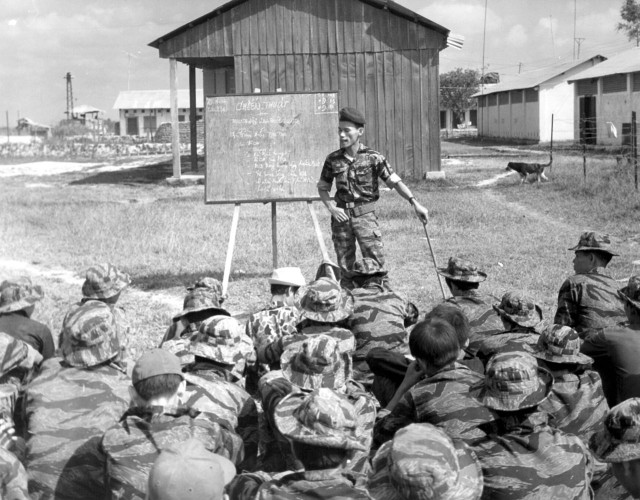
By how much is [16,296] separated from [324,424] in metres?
2.76

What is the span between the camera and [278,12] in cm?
1970

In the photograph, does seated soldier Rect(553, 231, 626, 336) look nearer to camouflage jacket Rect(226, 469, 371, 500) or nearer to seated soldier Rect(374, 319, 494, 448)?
seated soldier Rect(374, 319, 494, 448)

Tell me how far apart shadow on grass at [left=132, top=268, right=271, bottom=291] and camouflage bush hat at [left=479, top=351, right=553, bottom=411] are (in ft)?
20.2

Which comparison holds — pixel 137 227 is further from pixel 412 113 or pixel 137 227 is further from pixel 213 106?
pixel 412 113

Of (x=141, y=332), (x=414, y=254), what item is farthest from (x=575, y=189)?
(x=141, y=332)

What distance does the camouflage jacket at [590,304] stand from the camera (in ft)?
17.2

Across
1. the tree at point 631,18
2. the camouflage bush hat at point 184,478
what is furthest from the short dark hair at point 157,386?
the tree at point 631,18

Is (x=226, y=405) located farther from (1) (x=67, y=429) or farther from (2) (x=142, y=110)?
(2) (x=142, y=110)

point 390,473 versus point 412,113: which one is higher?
point 412,113

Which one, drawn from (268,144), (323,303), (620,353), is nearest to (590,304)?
(620,353)

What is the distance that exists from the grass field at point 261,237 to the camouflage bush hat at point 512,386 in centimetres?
404

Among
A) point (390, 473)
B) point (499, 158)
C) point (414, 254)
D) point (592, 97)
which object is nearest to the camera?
point (390, 473)

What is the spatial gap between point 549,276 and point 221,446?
6.56 metres

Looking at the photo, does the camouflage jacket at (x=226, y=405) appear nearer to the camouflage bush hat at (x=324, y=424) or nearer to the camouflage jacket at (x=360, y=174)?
the camouflage bush hat at (x=324, y=424)
